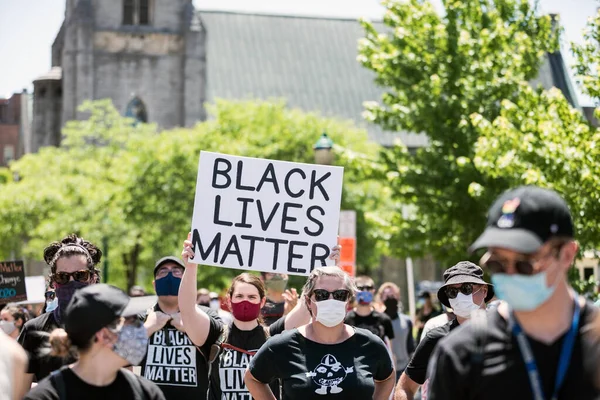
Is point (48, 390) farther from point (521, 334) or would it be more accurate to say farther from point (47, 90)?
point (47, 90)

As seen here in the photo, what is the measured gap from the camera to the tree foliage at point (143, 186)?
40.8 m

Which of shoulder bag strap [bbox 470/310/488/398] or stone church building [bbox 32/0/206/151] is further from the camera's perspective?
stone church building [bbox 32/0/206/151]

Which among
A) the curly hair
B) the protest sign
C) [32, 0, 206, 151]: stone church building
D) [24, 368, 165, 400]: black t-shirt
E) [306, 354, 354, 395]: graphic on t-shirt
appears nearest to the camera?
[24, 368, 165, 400]: black t-shirt

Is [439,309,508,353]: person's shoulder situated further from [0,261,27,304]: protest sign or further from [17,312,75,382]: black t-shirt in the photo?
[0,261,27,304]: protest sign

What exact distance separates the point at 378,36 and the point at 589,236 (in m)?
9.83

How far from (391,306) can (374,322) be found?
1788mm

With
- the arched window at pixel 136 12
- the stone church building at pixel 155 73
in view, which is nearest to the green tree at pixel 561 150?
the stone church building at pixel 155 73

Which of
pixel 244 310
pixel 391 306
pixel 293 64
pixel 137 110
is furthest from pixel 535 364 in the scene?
pixel 293 64

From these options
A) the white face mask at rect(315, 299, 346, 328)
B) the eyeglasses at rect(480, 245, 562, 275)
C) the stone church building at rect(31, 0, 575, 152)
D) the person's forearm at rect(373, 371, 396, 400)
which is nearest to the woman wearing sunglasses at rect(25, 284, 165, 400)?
the eyeglasses at rect(480, 245, 562, 275)

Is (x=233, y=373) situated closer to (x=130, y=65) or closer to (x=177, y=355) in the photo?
(x=177, y=355)

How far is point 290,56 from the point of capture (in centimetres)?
6906

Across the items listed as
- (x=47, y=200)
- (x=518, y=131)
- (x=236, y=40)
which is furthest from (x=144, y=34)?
(x=518, y=131)

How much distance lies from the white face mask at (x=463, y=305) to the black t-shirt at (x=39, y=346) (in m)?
2.44

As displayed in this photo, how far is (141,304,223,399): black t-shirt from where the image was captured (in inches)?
259
